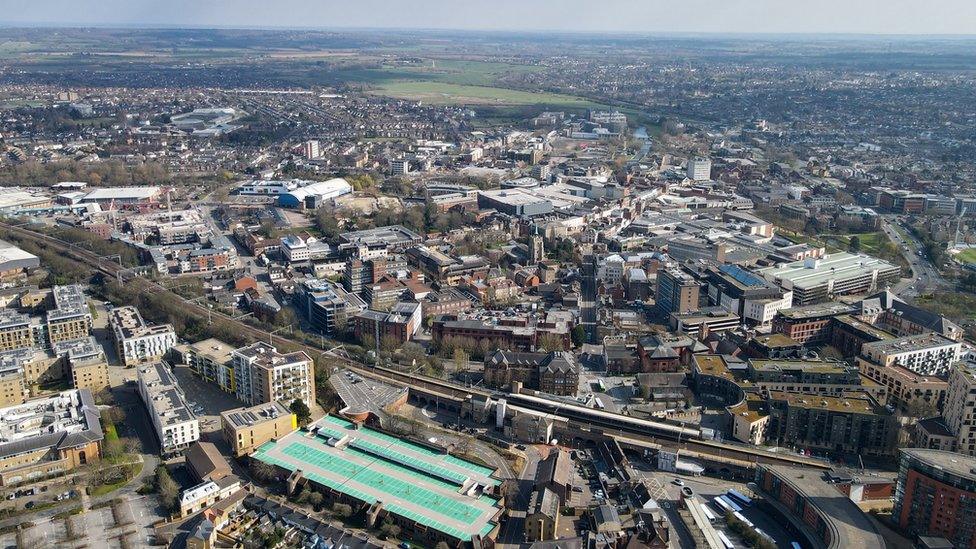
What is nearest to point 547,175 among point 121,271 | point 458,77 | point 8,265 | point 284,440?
point 121,271

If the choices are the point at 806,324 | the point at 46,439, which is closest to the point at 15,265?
the point at 46,439

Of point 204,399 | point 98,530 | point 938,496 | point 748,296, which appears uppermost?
point 748,296

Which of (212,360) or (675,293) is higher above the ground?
(675,293)

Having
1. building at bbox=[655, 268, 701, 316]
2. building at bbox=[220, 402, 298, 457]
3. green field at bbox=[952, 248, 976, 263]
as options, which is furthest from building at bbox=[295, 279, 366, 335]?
green field at bbox=[952, 248, 976, 263]

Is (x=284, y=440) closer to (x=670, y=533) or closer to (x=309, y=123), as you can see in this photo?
(x=670, y=533)

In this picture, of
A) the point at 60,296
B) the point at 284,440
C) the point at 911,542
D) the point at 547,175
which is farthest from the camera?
the point at 547,175

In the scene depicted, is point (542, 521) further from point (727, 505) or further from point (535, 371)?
point (535, 371)

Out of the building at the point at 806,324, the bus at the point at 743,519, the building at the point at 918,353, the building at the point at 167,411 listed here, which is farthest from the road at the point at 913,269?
the building at the point at 167,411
